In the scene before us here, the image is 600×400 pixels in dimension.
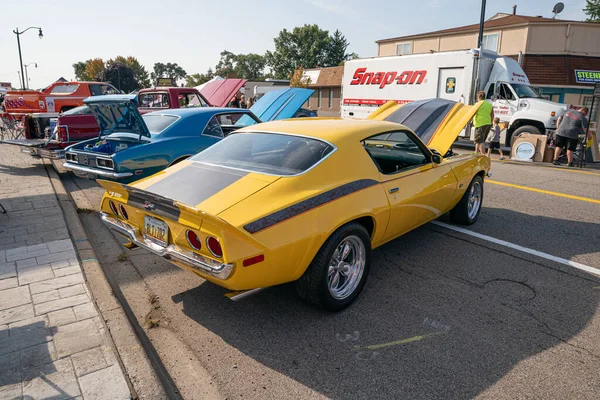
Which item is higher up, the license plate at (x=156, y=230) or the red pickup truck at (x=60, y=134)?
the red pickup truck at (x=60, y=134)

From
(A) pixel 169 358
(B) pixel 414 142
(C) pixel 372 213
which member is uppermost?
(B) pixel 414 142

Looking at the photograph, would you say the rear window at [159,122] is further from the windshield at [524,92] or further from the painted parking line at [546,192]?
the windshield at [524,92]

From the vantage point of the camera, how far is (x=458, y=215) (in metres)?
5.50

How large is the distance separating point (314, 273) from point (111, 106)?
14.7 feet

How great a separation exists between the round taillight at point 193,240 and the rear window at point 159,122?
404cm

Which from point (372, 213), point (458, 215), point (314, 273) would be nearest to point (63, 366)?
point (314, 273)

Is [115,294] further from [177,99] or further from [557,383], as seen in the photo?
[177,99]

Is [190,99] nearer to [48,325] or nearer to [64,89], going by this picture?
[64,89]

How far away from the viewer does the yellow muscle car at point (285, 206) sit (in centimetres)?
276

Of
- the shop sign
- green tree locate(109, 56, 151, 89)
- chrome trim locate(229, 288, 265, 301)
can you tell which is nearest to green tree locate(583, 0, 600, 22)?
the shop sign

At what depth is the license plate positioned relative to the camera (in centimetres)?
308

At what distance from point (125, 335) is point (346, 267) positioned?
1.76 metres

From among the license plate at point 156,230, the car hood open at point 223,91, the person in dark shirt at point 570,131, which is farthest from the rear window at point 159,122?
the person in dark shirt at point 570,131

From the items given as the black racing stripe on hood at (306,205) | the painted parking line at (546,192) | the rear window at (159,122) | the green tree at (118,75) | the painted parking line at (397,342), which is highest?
the green tree at (118,75)
